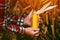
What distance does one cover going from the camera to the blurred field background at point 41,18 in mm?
1145

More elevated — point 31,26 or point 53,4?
point 53,4

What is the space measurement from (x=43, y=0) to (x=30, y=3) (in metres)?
0.10

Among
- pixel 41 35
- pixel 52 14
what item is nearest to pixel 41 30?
pixel 41 35

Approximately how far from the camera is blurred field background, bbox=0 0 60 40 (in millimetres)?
1145

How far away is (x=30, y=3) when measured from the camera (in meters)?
1.19

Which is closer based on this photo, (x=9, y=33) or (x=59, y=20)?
(x=9, y=33)

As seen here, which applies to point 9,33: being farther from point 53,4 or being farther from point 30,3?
point 53,4

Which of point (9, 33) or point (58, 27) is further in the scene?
point (58, 27)

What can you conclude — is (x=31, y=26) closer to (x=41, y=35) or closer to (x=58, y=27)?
(x=41, y=35)

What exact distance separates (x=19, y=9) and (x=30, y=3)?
9 cm

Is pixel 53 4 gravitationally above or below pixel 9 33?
above

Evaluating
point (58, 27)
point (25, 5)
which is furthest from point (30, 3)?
point (58, 27)

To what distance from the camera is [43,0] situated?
1214mm

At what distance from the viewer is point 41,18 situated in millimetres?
1202
